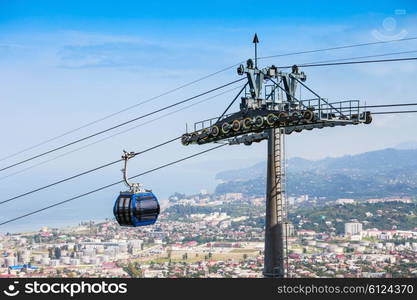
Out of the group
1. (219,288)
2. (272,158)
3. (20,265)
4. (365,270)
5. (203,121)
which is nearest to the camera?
(219,288)

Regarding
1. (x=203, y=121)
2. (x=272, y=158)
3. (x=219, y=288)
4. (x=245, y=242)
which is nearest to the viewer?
(x=219, y=288)

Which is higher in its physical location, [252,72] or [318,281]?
[252,72]

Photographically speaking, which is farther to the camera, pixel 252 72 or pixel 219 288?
pixel 252 72

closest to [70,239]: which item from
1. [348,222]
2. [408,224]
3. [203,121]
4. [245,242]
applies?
[245,242]

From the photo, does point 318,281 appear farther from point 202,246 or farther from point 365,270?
point 202,246

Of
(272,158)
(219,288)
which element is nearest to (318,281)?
(219,288)

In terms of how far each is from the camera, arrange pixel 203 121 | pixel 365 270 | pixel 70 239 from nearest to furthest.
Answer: pixel 203 121
pixel 365 270
pixel 70 239

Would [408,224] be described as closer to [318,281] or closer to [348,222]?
[348,222]

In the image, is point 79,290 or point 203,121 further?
point 203,121

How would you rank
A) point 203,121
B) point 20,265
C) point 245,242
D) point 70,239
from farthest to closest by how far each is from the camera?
point 70,239 < point 245,242 < point 20,265 < point 203,121
